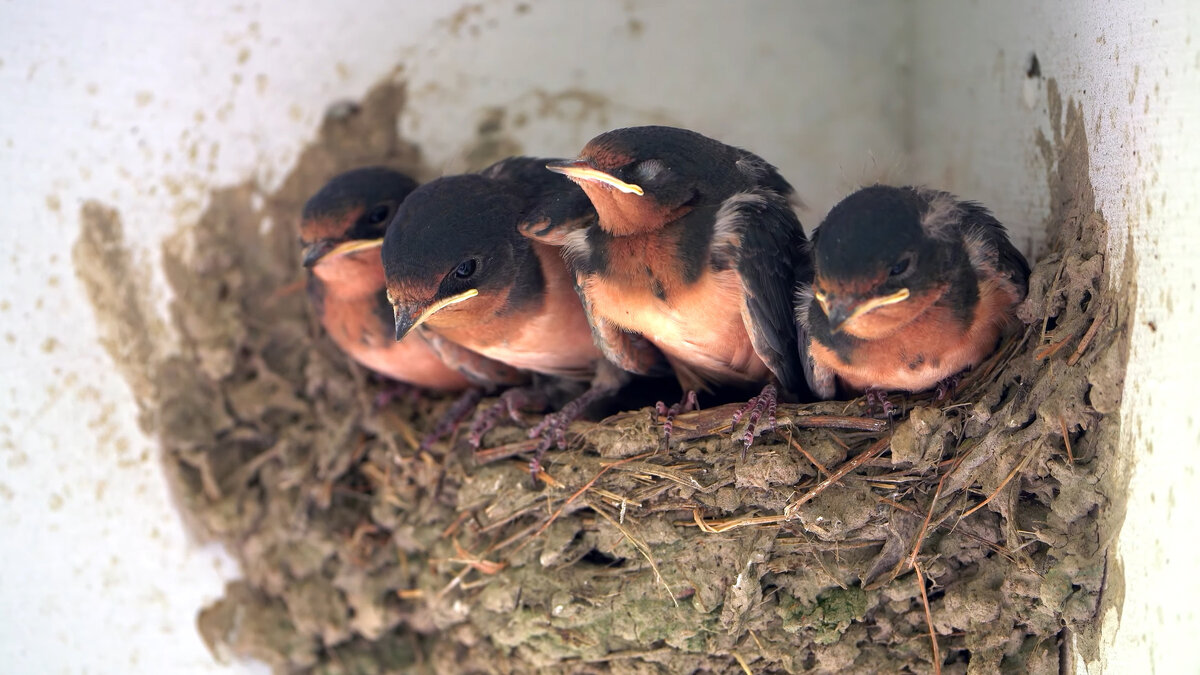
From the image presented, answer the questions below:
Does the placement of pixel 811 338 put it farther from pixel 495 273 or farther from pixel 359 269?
pixel 359 269

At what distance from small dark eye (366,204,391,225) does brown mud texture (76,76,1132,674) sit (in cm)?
63

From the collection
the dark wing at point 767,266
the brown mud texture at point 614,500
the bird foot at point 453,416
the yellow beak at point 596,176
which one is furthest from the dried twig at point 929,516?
the bird foot at point 453,416

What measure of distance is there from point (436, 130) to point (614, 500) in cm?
184

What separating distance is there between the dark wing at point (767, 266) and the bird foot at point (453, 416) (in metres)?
1.21

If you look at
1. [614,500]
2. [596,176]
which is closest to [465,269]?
[596,176]

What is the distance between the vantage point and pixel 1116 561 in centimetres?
211

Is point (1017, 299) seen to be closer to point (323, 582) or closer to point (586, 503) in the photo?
point (586, 503)

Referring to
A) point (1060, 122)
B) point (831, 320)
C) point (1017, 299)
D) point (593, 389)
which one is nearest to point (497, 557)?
point (593, 389)

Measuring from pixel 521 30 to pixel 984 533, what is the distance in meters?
2.52

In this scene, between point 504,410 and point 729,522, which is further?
point 504,410

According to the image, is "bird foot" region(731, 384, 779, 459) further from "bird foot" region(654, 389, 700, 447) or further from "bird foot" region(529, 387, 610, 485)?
"bird foot" region(529, 387, 610, 485)

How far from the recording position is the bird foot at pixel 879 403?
246 centimetres

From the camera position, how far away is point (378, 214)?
10.6ft

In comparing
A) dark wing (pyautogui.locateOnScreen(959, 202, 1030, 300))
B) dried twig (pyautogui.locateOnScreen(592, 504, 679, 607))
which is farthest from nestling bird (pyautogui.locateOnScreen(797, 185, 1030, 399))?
dried twig (pyautogui.locateOnScreen(592, 504, 679, 607))
